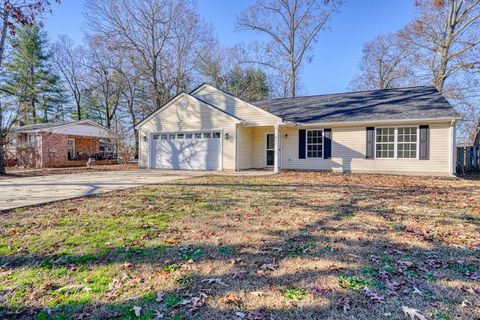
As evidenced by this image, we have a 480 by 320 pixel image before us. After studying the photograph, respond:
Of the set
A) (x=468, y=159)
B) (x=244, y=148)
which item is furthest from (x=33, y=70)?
(x=468, y=159)

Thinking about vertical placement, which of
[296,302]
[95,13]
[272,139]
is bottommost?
[296,302]

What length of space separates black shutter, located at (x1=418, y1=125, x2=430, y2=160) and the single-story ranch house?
0.12 ft

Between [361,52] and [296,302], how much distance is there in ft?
96.6

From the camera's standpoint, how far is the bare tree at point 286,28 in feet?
77.0

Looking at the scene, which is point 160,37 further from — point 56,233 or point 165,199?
point 56,233

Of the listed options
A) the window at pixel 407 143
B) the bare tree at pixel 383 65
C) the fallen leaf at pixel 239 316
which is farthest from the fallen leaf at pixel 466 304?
the bare tree at pixel 383 65

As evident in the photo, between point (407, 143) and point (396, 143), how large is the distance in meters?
0.43

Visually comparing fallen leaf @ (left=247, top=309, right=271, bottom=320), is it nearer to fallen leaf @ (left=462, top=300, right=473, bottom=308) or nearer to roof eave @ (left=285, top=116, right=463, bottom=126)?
fallen leaf @ (left=462, top=300, right=473, bottom=308)

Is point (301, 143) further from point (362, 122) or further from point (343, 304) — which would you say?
point (343, 304)

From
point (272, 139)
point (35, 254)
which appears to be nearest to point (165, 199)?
point (35, 254)

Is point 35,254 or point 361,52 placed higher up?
point 361,52

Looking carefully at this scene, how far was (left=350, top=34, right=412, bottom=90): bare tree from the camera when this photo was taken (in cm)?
2263

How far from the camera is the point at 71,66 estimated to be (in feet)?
97.3

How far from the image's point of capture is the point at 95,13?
20.2 metres
